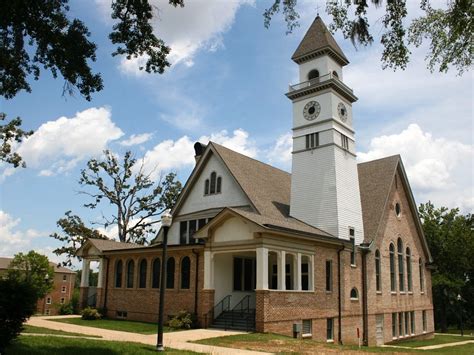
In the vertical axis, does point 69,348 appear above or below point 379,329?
above

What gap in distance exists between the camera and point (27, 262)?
61125mm

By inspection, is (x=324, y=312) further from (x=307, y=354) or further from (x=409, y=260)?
(x=409, y=260)

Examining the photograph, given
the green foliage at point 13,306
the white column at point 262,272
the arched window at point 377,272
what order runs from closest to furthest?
the green foliage at point 13,306 < the white column at point 262,272 < the arched window at point 377,272

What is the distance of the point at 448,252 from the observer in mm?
47656

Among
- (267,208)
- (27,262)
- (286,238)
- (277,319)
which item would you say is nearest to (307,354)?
(277,319)

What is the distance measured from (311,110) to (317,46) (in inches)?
161

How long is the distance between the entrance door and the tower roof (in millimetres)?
16476

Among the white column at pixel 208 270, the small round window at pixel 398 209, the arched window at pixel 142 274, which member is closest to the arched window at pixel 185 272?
the white column at pixel 208 270

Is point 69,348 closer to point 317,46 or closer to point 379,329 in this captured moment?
point 379,329

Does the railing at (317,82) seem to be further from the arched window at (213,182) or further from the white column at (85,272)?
the white column at (85,272)

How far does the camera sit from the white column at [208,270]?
2244 cm

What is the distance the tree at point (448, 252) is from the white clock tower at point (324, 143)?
23235mm

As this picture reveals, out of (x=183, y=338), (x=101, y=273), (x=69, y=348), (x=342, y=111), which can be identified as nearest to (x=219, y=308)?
(x=183, y=338)

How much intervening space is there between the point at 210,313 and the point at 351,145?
1416cm
